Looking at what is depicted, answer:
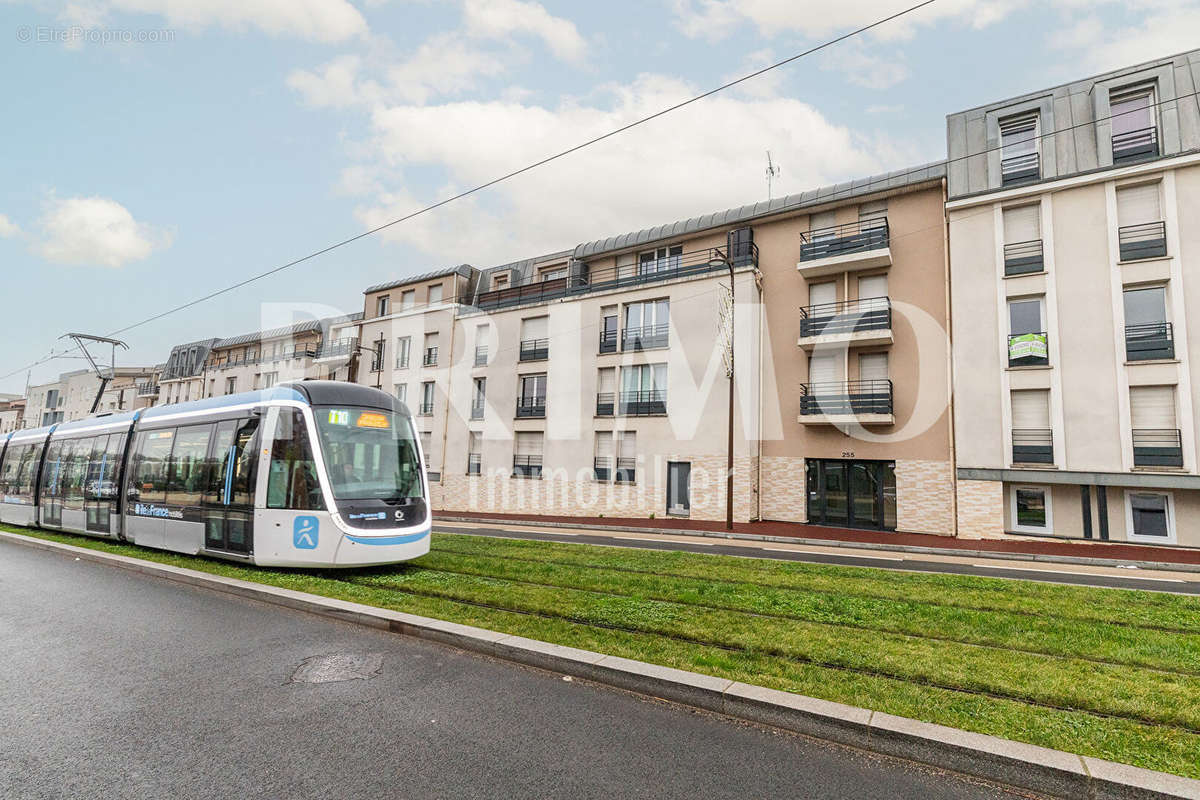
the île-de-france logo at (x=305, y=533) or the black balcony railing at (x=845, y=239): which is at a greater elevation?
the black balcony railing at (x=845, y=239)

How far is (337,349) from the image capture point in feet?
117

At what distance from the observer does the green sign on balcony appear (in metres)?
16.3

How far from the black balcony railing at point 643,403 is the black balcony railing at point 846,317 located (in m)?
5.53

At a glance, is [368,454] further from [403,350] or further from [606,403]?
[403,350]

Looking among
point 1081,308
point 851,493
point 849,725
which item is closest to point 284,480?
point 849,725

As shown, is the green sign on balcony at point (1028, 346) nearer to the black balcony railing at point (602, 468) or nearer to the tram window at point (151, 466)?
the black balcony railing at point (602, 468)

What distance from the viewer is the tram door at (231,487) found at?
344 inches

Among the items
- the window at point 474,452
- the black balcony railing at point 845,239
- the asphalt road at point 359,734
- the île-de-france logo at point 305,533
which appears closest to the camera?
the asphalt road at point 359,734

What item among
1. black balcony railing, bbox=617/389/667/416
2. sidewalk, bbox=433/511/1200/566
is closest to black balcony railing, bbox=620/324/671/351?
black balcony railing, bbox=617/389/667/416

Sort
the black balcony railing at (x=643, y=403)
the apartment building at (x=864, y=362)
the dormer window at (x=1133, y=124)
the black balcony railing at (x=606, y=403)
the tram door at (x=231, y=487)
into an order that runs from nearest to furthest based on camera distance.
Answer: the tram door at (x=231, y=487), the dormer window at (x=1133, y=124), the apartment building at (x=864, y=362), the black balcony railing at (x=643, y=403), the black balcony railing at (x=606, y=403)

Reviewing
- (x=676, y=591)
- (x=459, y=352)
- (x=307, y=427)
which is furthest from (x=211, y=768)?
(x=459, y=352)

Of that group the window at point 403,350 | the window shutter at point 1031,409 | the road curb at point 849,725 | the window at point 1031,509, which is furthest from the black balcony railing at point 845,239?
the window at point 403,350

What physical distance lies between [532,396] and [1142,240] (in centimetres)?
2065

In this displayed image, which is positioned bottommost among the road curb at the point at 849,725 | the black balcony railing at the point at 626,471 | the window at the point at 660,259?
the road curb at the point at 849,725
